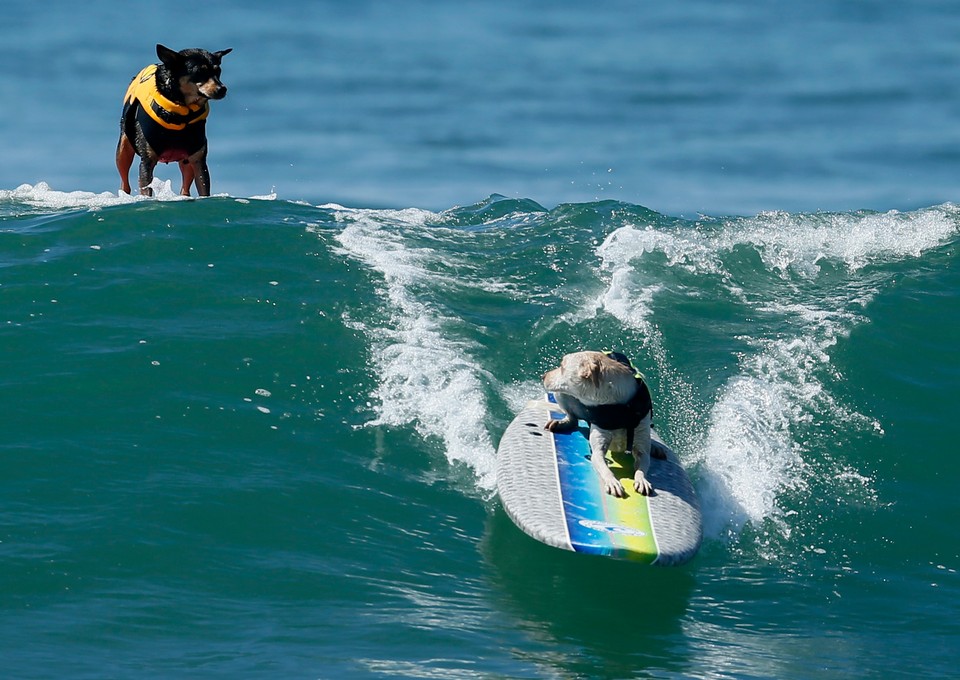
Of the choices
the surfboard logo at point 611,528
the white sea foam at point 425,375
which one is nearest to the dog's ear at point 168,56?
the white sea foam at point 425,375

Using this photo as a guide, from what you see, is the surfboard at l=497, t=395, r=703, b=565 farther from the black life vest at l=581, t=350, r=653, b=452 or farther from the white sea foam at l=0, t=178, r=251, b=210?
the white sea foam at l=0, t=178, r=251, b=210

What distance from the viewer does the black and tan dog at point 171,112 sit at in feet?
45.5

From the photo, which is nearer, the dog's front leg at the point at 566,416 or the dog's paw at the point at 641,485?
the dog's paw at the point at 641,485

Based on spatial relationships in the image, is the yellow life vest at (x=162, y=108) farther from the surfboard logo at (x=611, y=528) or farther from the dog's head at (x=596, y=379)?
the surfboard logo at (x=611, y=528)

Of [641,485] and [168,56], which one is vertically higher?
[168,56]

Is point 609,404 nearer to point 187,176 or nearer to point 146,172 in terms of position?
point 146,172

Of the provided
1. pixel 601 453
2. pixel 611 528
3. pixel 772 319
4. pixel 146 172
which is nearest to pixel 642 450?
pixel 601 453

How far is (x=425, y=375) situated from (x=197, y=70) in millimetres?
A: 4974

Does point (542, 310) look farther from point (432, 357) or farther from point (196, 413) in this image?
point (196, 413)

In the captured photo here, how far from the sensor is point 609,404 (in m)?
9.00

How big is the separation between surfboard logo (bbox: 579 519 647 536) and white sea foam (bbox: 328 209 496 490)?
146cm

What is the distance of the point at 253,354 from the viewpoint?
37.0 feet

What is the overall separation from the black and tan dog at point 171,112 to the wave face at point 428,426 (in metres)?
0.68

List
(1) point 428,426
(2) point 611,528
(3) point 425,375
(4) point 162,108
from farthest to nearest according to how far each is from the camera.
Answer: (4) point 162,108, (3) point 425,375, (1) point 428,426, (2) point 611,528
